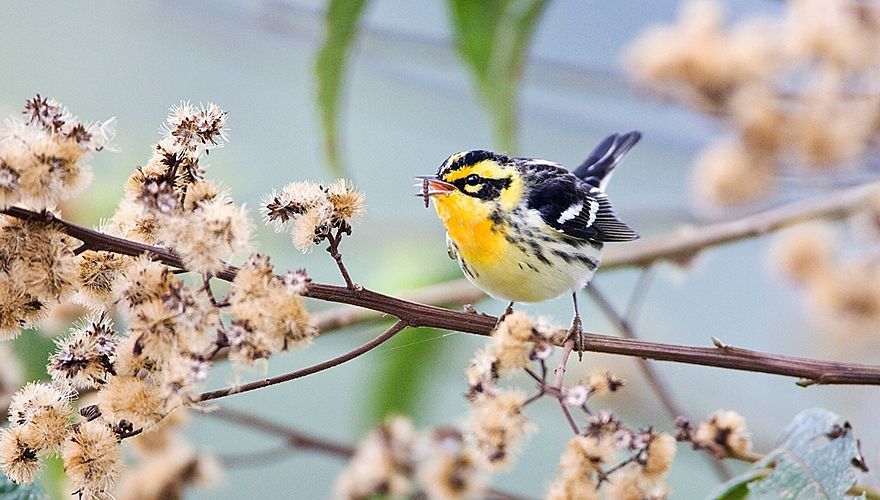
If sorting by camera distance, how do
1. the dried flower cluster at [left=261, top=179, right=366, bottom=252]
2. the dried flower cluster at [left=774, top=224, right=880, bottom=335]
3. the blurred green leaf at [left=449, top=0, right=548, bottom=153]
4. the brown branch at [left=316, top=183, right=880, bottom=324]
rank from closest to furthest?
the dried flower cluster at [left=261, top=179, right=366, bottom=252]
the blurred green leaf at [left=449, top=0, right=548, bottom=153]
the brown branch at [left=316, top=183, right=880, bottom=324]
the dried flower cluster at [left=774, top=224, right=880, bottom=335]

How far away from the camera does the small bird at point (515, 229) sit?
1320 millimetres

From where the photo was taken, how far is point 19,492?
892 mm

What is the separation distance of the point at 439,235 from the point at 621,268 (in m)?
0.65

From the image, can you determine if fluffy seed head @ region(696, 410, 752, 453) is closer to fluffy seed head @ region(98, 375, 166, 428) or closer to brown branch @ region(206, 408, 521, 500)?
fluffy seed head @ region(98, 375, 166, 428)

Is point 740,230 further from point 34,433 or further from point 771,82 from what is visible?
point 34,433

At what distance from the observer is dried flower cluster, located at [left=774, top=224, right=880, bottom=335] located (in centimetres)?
170

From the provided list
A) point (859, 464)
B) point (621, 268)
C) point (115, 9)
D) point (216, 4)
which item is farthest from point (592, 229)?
point (115, 9)

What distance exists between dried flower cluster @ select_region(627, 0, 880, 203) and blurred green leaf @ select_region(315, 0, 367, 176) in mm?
721

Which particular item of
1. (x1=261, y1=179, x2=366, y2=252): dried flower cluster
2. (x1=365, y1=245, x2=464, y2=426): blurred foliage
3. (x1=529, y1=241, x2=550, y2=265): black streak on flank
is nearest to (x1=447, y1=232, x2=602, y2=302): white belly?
(x1=529, y1=241, x2=550, y2=265): black streak on flank

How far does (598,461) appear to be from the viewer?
29.5 inches

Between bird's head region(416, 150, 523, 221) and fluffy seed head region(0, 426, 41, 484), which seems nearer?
fluffy seed head region(0, 426, 41, 484)

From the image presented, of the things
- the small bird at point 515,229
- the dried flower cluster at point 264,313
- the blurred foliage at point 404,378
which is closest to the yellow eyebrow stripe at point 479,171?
the small bird at point 515,229

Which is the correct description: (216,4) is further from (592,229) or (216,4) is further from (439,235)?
(592,229)

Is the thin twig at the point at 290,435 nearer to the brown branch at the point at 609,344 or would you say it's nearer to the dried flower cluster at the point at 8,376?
the dried flower cluster at the point at 8,376
